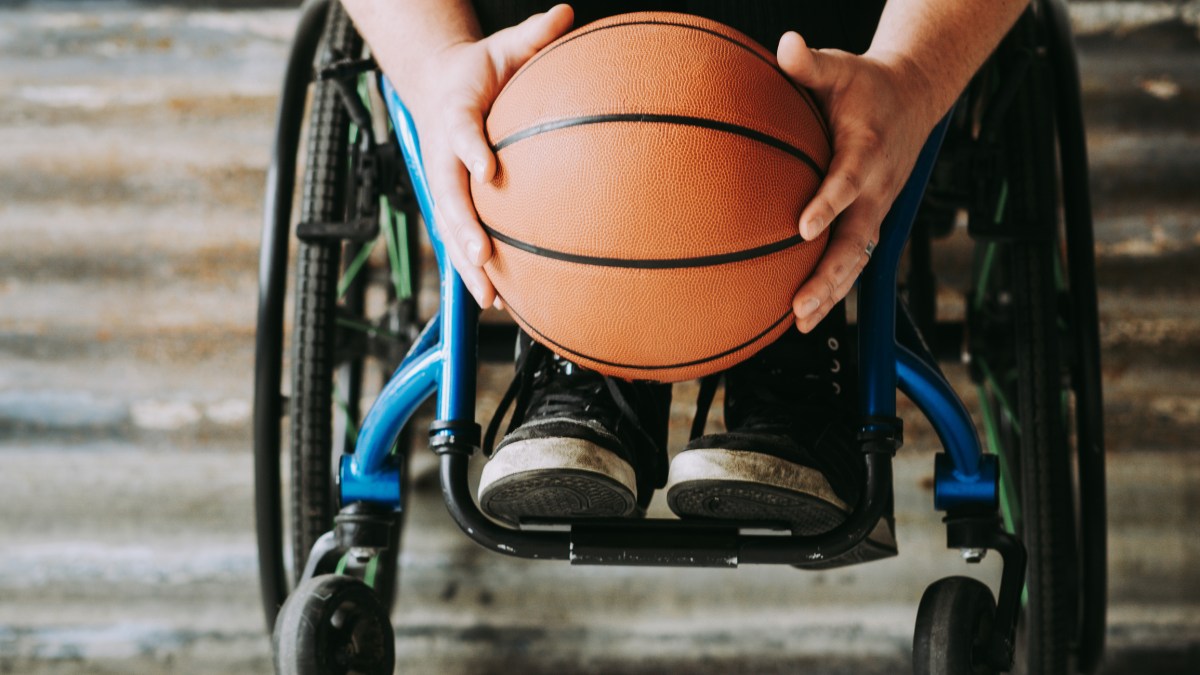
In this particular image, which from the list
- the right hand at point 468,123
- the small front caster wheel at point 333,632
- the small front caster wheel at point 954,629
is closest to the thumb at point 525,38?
the right hand at point 468,123

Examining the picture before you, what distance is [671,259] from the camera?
82 cm

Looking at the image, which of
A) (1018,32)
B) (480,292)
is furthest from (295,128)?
(1018,32)

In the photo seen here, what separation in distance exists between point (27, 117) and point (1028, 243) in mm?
1854

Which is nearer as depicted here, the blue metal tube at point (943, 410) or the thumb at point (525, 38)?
the thumb at point (525, 38)

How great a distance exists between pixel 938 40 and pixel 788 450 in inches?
18.2

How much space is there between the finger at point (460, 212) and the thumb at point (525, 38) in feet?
0.37

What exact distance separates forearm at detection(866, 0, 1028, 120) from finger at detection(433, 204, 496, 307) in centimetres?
47

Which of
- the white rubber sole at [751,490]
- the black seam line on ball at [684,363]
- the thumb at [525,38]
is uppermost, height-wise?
the thumb at [525,38]

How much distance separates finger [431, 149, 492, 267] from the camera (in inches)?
34.4

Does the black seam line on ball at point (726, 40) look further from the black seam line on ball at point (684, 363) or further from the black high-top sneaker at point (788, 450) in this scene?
the black high-top sneaker at point (788, 450)

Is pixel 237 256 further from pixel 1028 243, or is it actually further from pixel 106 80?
pixel 1028 243

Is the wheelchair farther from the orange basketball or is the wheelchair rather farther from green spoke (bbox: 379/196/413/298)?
the orange basketball

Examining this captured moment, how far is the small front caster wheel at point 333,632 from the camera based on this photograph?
1005mm

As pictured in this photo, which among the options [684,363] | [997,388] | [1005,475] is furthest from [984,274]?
[684,363]
